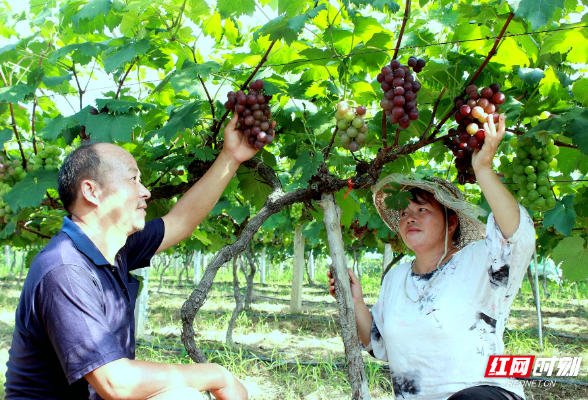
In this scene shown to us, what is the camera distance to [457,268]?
2.17m

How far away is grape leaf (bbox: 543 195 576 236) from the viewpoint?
102 inches

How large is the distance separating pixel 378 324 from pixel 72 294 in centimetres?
172

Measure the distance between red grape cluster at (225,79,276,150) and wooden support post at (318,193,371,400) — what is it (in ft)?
1.59

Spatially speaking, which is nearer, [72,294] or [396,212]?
[72,294]

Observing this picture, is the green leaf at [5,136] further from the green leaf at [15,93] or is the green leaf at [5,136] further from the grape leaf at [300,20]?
the grape leaf at [300,20]

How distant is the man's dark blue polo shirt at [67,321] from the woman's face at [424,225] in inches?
59.5

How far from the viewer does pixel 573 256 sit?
279 cm

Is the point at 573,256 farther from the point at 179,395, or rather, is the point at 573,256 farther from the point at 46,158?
the point at 46,158

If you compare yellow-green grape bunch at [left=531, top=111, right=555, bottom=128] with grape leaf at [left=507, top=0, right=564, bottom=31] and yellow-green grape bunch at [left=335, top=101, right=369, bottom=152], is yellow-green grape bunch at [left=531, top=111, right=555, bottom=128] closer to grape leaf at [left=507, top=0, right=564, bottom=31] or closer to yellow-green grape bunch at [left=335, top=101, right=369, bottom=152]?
grape leaf at [left=507, top=0, right=564, bottom=31]

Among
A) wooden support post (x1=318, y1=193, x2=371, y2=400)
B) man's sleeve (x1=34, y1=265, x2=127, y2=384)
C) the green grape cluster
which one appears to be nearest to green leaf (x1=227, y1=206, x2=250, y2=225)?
wooden support post (x1=318, y1=193, x2=371, y2=400)

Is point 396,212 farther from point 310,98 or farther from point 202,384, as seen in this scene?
point 202,384

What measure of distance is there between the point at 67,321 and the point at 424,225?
1814mm

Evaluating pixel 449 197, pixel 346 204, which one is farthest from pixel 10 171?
pixel 449 197

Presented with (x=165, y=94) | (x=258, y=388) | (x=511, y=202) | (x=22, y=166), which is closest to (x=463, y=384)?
(x=511, y=202)
